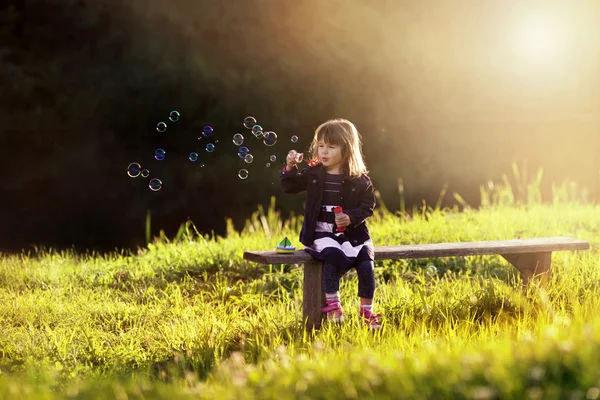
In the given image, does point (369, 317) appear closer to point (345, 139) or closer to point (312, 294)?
point (312, 294)

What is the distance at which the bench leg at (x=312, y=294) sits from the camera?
495 cm

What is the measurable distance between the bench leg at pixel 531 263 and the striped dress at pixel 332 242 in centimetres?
150

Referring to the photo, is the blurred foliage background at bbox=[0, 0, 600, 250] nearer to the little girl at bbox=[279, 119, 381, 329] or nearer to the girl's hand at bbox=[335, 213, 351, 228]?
the little girl at bbox=[279, 119, 381, 329]

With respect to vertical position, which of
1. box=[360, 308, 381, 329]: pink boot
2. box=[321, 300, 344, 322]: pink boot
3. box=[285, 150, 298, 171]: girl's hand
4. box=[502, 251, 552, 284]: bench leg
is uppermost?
box=[285, 150, 298, 171]: girl's hand

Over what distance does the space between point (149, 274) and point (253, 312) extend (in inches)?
53.4

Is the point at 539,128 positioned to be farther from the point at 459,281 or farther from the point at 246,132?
the point at 459,281

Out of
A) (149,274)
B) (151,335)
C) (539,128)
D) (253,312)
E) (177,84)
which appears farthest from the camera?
(539,128)

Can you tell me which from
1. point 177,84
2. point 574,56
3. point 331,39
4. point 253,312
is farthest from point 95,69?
point 574,56

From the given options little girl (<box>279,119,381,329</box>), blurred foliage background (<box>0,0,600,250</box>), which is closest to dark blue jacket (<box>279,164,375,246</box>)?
little girl (<box>279,119,381,329</box>)

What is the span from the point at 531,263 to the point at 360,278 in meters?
1.67

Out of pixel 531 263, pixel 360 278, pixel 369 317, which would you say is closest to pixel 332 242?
pixel 360 278

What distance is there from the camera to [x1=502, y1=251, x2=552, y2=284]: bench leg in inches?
231

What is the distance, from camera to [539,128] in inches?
540

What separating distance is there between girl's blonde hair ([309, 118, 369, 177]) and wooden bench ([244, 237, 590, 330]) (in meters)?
0.61
